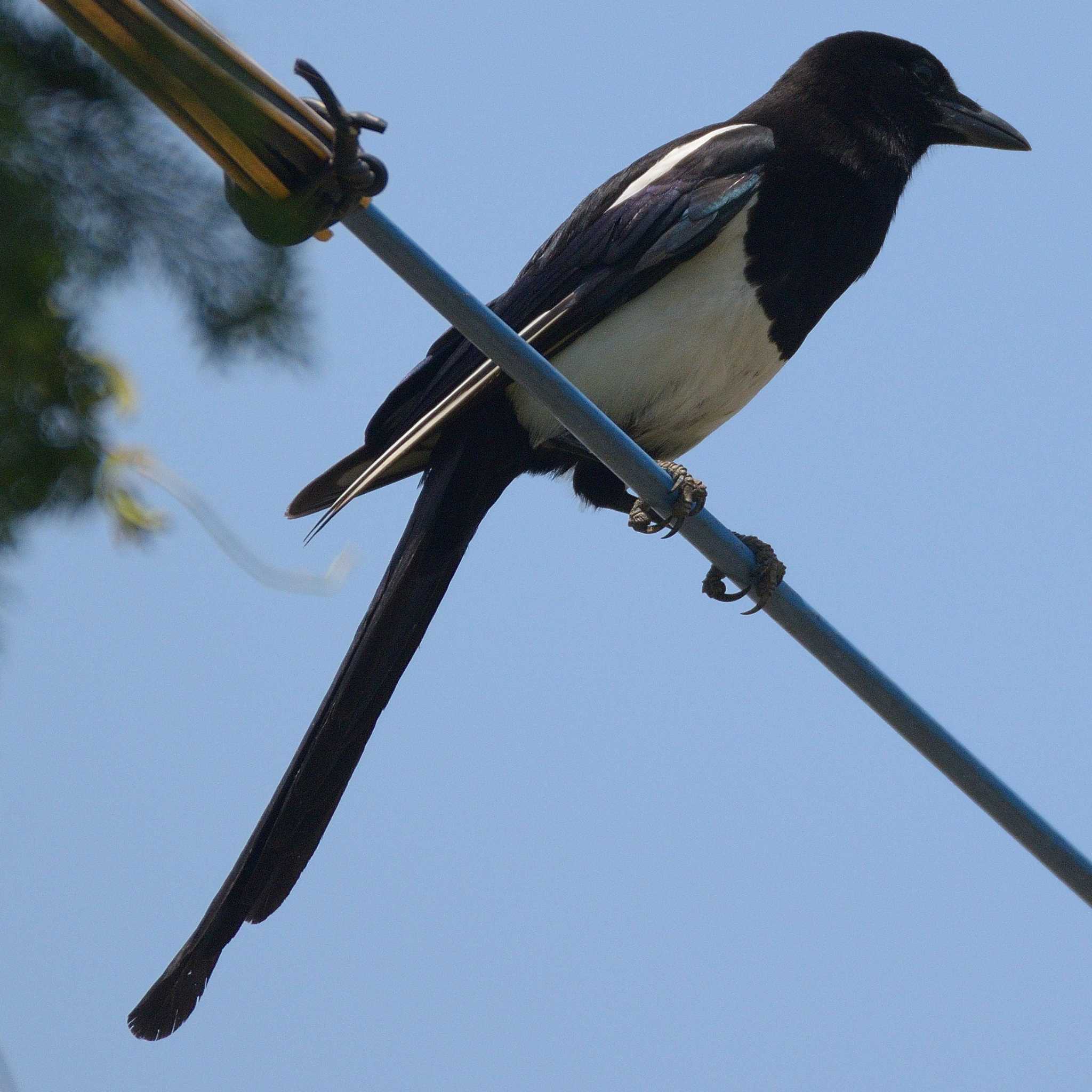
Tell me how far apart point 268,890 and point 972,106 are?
273 centimetres

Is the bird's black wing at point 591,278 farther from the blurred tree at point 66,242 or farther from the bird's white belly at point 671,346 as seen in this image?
the blurred tree at point 66,242

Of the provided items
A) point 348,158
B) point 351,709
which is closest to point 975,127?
point 351,709

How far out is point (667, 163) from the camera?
11.4 ft

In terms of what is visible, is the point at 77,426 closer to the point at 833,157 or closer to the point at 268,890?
the point at 268,890

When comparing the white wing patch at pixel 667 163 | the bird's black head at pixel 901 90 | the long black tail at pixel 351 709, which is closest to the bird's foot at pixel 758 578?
the long black tail at pixel 351 709

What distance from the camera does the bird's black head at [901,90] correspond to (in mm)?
3760

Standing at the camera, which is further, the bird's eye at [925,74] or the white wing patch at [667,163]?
the bird's eye at [925,74]

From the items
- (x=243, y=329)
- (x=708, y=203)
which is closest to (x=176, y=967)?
(x=243, y=329)

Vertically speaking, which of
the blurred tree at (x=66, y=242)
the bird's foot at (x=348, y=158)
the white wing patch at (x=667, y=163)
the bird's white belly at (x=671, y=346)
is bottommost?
the blurred tree at (x=66, y=242)

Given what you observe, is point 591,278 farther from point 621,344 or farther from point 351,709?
point 351,709

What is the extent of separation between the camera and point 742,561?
245cm

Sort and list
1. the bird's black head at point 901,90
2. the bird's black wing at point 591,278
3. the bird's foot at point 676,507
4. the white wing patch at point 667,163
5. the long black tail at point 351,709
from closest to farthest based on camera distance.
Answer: the bird's foot at point 676,507 < the long black tail at point 351,709 < the bird's black wing at point 591,278 < the white wing patch at point 667,163 < the bird's black head at point 901,90

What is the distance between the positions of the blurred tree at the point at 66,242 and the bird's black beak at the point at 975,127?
9.60 feet

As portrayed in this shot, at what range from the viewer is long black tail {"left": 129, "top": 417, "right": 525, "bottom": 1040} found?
8.57 feet
